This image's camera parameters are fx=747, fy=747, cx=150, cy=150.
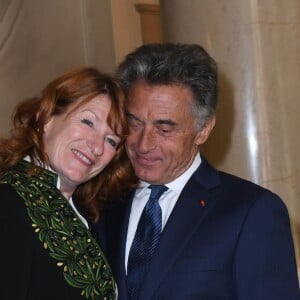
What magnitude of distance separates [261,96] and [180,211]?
1277 mm

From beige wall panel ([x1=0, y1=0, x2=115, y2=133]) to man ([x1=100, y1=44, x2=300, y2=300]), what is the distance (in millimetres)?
2456

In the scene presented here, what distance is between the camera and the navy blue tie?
99.7 inches

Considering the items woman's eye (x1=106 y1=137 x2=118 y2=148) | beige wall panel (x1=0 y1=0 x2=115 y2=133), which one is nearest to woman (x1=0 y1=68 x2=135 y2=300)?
woman's eye (x1=106 y1=137 x2=118 y2=148)

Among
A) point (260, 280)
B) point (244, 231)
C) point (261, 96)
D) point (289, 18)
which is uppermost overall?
point (289, 18)

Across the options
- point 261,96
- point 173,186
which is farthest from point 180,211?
point 261,96

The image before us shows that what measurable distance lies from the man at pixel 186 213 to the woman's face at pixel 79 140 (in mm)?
130

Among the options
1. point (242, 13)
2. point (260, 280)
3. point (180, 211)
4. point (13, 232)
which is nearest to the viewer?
point (13, 232)

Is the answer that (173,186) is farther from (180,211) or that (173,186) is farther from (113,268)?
(113,268)

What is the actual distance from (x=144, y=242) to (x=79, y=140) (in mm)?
431

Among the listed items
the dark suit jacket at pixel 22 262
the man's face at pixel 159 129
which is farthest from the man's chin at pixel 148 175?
the dark suit jacket at pixel 22 262

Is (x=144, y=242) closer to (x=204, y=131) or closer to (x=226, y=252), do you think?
(x=226, y=252)

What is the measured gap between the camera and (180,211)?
255 cm

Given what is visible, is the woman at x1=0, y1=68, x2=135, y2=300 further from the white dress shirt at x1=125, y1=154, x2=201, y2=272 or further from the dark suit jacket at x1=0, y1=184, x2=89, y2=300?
the white dress shirt at x1=125, y1=154, x2=201, y2=272

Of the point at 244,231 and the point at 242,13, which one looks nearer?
the point at 244,231
